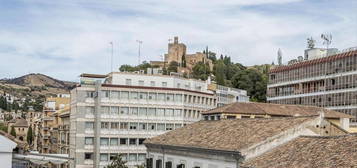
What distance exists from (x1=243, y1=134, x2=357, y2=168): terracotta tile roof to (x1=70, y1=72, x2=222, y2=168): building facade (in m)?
49.3

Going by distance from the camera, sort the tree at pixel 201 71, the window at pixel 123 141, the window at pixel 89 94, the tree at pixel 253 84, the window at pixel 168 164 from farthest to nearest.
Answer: the tree at pixel 201 71 → the tree at pixel 253 84 → the window at pixel 89 94 → the window at pixel 123 141 → the window at pixel 168 164

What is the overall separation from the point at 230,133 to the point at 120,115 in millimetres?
43138

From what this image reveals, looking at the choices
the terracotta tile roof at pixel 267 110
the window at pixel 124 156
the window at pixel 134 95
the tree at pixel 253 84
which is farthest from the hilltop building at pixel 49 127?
the terracotta tile roof at pixel 267 110

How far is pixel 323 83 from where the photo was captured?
86.1 meters

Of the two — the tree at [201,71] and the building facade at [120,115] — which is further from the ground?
the tree at [201,71]

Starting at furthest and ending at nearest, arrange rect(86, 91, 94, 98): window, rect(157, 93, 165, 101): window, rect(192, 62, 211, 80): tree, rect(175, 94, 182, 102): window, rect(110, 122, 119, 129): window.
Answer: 1. rect(192, 62, 211, 80): tree
2. rect(175, 94, 182, 102): window
3. rect(157, 93, 165, 101): window
4. rect(86, 91, 94, 98): window
5. rect(110, 122, 119, 129): window

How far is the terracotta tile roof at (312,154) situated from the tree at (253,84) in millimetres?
99330

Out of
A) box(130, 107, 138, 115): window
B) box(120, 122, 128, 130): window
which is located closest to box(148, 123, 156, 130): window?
box(130, 107, 138, 115): window

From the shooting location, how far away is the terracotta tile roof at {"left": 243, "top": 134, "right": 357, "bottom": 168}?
29.2 metres

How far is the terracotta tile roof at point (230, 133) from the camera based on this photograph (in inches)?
1469

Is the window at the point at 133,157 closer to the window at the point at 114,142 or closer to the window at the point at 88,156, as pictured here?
the window at the point at 114,142

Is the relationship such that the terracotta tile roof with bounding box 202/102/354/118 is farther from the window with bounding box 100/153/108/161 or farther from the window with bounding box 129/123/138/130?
the window with bounding box 100/153/108/161

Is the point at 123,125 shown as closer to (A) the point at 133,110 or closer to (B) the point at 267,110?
(A) the point at 133,110

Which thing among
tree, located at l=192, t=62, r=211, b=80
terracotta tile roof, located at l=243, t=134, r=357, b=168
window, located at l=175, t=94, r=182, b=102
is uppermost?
tree, located at l=192, t=62, r=211, b=80
